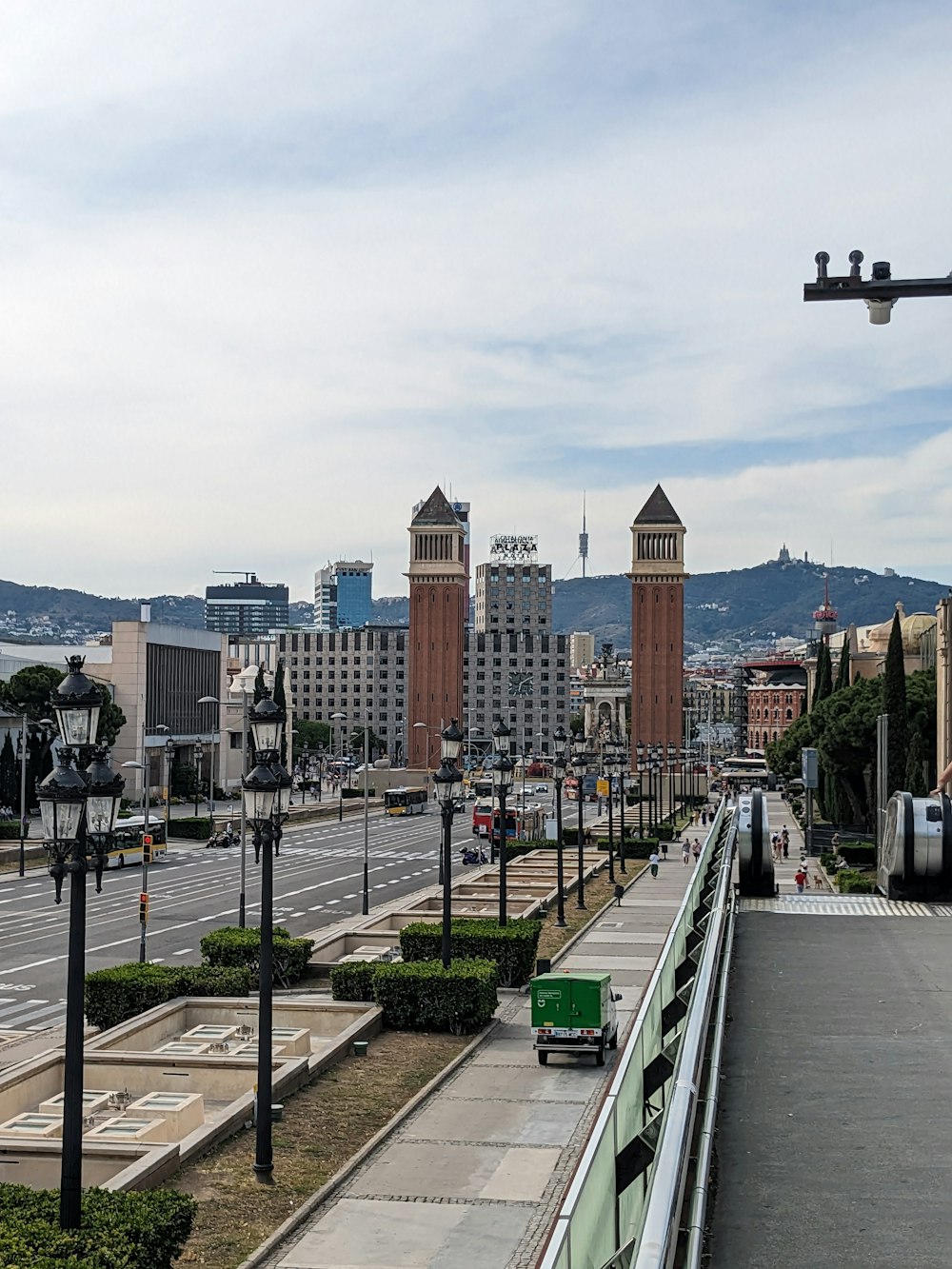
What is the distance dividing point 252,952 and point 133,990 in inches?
144

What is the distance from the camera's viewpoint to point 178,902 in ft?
184

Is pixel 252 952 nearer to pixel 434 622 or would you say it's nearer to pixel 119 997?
pixel 119 997

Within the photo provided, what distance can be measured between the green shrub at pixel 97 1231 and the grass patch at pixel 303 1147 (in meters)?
2.12

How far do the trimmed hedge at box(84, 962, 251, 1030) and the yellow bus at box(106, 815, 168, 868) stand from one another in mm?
39185

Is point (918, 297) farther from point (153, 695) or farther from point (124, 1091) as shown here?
point (153, 695)

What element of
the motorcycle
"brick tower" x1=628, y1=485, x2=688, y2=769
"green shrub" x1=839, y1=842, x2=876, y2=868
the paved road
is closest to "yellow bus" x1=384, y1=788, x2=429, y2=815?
the paved road

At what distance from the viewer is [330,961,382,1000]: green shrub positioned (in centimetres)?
2784

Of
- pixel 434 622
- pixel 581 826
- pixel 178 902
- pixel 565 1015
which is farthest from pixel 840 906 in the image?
pixel 434 622

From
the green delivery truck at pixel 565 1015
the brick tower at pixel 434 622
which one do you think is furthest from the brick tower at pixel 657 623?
the green delivery truck at pixel 565 1015

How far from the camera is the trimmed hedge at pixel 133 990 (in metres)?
27.0

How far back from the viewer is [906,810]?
40375 millimetres

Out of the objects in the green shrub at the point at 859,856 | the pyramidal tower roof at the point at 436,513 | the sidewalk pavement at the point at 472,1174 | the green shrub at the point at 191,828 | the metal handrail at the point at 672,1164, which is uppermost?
the pyramidal tower roof at the point at 436,513

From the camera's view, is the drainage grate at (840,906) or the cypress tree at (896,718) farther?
the cypress tree at (896,718)

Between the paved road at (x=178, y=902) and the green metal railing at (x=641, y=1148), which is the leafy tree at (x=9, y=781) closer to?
the paved road at (x=178, y=902)
